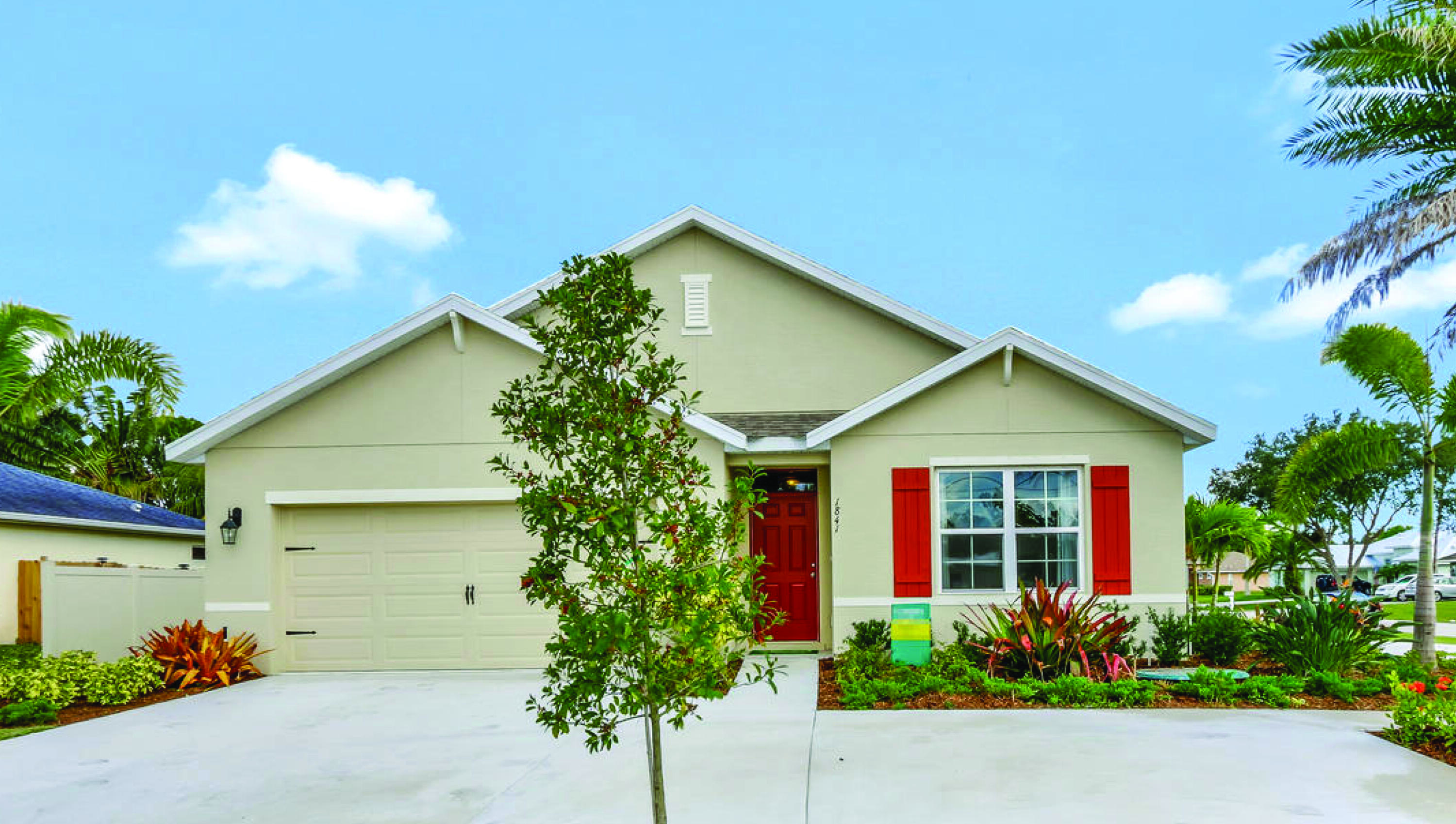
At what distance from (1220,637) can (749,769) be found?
701cm

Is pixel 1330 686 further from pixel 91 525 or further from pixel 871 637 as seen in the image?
pixel 91 525

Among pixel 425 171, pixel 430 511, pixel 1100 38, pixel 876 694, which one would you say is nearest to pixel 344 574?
pixel 430 511

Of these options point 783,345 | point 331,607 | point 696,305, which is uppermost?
point 696,305

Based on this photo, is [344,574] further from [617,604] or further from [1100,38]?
[1100,38]

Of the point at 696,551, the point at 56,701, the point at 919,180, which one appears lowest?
the point at 56,701

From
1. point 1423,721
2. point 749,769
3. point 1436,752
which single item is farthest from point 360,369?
point 1436,752

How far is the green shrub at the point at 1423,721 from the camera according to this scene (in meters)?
8.16

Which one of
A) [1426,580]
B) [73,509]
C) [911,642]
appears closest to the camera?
[911,642]

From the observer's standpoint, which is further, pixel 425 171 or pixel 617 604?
pixel 425 171

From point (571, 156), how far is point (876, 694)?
A: 33.1 feet

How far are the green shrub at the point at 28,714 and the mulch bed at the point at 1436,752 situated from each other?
454 inches

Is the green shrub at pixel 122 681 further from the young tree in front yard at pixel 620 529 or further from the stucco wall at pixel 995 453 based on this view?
the young tree in front yard at pixel 620 529

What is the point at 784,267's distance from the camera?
15.8 m

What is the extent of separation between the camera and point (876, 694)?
10.6m
